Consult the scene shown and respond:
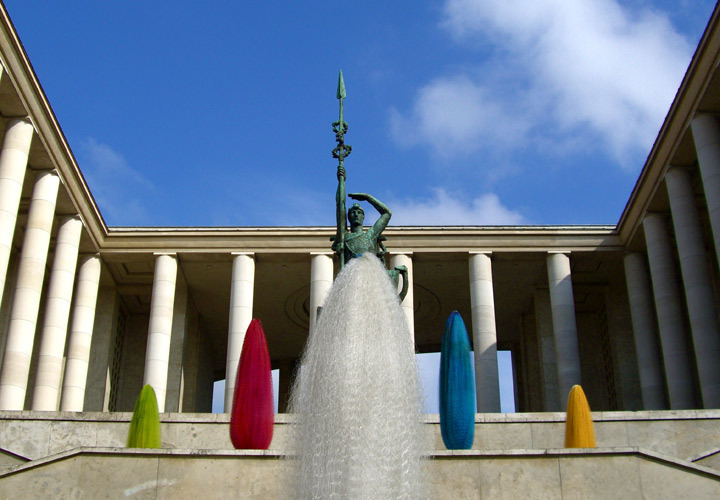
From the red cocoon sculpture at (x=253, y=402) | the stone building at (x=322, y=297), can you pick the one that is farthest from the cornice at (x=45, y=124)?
the red cocoon sculpture at (x=253, y=402)

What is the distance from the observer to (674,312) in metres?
29.5

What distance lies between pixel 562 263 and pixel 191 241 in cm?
1358

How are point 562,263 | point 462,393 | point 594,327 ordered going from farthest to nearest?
1. point 594,327
2. point 562,263
3. point 462,393

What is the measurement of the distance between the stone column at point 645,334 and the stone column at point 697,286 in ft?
12.7

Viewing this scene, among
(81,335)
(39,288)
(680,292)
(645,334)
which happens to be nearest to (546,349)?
(645,334)

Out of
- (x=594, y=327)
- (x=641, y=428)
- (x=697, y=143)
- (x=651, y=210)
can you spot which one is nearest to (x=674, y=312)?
(x=651, y=210)

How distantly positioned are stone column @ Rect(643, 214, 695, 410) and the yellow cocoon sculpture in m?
14.5

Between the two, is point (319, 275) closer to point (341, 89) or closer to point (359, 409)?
point (341, 89)

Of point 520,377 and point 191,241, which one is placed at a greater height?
point 191,241

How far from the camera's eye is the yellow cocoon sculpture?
14875 mm

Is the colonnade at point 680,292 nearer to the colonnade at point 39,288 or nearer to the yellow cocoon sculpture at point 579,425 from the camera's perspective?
the yellow cocoon sculpture at point 579,425

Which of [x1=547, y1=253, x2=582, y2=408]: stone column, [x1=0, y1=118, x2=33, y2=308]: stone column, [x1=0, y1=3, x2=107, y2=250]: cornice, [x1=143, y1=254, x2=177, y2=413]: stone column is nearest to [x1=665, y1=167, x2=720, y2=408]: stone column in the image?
[x1=547, y1=253, x2=582, y2=408]: stone column

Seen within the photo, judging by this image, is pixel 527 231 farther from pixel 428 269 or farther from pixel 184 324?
pixel 184 324

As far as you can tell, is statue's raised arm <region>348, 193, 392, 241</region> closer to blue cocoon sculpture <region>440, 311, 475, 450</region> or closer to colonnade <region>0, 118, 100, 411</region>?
blue cocoon sculpture <region>440, 311, 475, 450</region>
